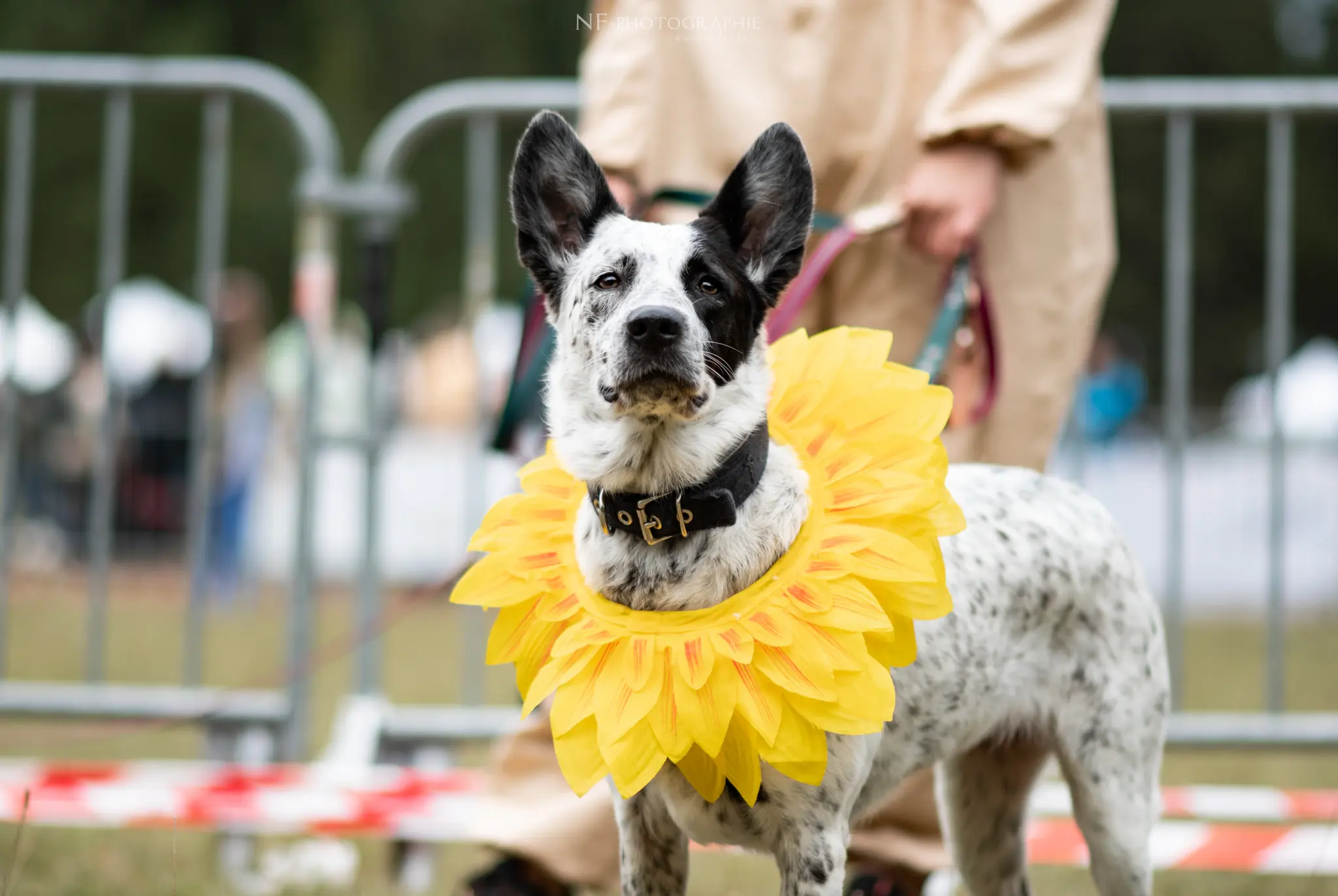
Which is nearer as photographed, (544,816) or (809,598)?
(809,598)

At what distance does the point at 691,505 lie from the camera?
7.36 ft

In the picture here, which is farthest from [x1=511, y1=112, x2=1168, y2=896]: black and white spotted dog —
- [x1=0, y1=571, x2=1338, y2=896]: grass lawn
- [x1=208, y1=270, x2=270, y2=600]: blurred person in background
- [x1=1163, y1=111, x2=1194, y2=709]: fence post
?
[x1=208, y1=270, x2=270, y2=600]: blurred person in background

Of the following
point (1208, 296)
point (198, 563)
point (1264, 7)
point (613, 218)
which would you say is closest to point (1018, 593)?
point (613, 218)

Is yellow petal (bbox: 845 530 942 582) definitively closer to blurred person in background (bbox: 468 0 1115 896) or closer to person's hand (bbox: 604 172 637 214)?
blurred person in background (bbox: 468 0 1115 896)

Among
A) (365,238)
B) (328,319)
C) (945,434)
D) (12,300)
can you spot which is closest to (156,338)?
(12,300)

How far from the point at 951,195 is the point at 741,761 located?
53.7 inches

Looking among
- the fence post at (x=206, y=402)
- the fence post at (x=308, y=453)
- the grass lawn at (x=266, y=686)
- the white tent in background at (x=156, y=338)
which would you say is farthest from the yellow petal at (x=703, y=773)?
the white tent in background at (x=156, y=338)

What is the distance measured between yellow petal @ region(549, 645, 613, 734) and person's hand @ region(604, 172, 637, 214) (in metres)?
1.31

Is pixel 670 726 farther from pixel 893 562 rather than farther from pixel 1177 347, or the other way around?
pixel 1177 347

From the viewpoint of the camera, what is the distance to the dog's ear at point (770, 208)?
7.83 ft

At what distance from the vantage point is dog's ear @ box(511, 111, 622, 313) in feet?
7.93

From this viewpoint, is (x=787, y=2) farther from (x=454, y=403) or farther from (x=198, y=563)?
(x=454, y=403)

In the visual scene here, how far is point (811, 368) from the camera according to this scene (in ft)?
8.23

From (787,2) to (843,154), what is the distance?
359mm
